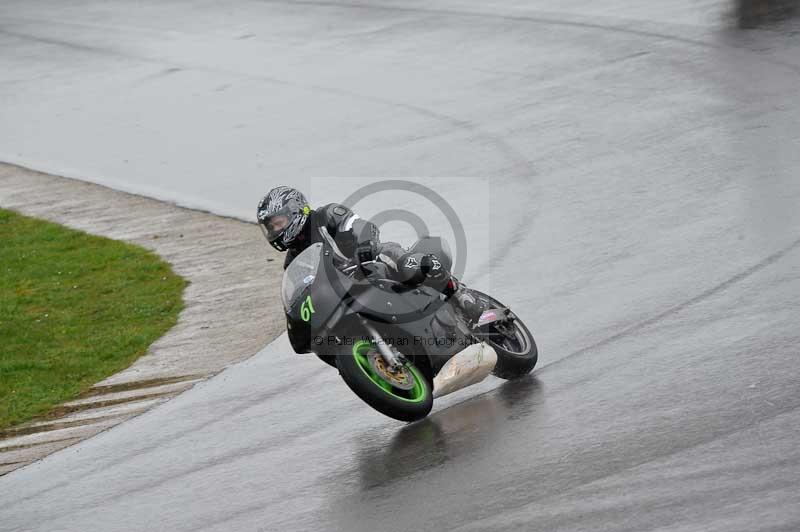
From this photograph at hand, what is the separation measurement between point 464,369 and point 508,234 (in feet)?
14.2

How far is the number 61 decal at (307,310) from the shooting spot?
8203 mm

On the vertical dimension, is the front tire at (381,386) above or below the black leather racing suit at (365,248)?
below

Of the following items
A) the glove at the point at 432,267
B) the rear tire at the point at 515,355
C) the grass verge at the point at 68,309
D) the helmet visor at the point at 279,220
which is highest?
the helmet visor at the point at 279,220

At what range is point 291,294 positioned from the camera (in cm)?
833

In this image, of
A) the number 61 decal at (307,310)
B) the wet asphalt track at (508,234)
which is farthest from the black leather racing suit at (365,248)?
the wet asphalt track at (508,234)

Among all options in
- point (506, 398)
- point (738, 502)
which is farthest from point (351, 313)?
point (738, 502)

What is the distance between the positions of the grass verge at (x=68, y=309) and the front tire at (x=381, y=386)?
11.7 ft

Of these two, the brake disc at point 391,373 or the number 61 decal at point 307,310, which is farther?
the number 61 decal at point 307,310

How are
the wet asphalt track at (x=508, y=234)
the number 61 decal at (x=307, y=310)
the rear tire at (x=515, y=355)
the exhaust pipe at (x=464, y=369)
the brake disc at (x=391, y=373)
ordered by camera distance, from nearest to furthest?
the wet asphalt track at (x=508, y=234)
the brake disc at (x=391, y=373)
the number 61 decal at (x=307, y=310)
the exhaust pipe at (x=464, y=369)
the rear tire at (x=515, y=355)

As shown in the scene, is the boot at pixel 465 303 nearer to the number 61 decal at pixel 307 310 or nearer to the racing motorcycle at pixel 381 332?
the racing motorcycle at pixel 381 332

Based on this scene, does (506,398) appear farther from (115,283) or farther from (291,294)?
(115,283)

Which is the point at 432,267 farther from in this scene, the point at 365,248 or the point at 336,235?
the point at 336,235

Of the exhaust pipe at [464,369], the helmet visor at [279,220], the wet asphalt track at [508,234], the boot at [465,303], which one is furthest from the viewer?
the boot at [465,303]

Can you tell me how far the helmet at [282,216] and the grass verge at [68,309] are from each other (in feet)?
9.78
